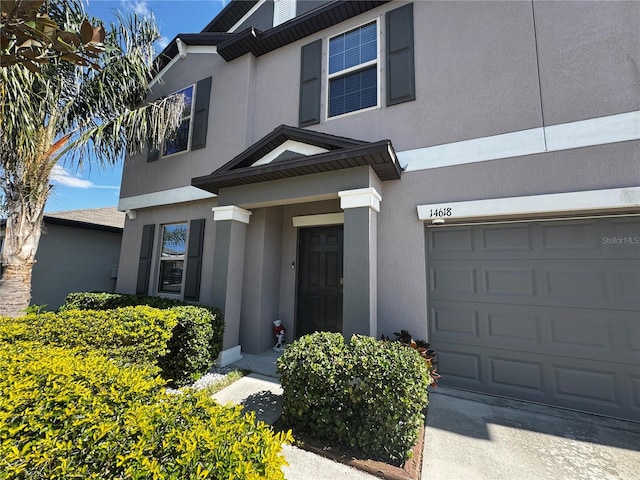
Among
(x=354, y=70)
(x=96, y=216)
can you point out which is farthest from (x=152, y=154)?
(x=96, y=216)

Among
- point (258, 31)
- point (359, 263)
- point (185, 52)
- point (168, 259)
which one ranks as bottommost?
point (359, 263)

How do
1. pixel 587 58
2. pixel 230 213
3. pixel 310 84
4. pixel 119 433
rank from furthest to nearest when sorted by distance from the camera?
pixel 310 84, pixel 230 213, pixel 587 58, pixel 119 433

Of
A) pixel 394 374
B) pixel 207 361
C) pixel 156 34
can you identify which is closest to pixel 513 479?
pixel 394 374

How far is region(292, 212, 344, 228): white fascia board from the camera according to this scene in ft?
18.5

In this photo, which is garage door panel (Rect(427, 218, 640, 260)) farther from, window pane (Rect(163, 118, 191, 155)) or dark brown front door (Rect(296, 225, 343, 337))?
window pane (Rect(163, 118, 191, 155))

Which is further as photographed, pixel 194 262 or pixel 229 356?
pixel 194 262

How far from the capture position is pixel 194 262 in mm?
6188

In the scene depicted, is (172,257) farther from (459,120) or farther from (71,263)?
(459,120)

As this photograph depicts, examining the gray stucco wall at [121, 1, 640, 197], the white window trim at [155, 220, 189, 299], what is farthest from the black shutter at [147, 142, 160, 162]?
the gray stucco wall at [121, 1, 640, 197]

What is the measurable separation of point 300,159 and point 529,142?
3.36 meters

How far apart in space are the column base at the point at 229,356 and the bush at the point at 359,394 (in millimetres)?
2236

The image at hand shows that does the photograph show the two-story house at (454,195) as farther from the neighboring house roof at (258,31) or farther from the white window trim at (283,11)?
the white window trim at (283,11)

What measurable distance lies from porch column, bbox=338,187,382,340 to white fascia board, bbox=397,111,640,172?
45.9 inches

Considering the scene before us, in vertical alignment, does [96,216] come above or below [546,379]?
above
